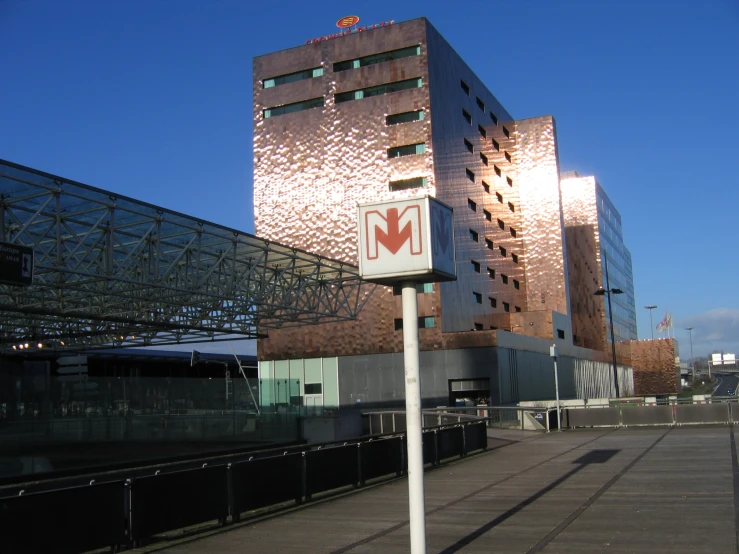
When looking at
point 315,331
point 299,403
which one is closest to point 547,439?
point 299,403

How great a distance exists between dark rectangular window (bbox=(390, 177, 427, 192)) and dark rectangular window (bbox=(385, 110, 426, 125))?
420 cm

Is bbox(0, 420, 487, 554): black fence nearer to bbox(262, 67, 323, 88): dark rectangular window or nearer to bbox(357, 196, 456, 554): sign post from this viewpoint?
bbox(357, 196, 456, 554): sign post

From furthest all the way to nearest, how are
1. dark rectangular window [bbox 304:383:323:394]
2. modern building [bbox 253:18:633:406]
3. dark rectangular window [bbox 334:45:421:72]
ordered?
dark rectangular window [bbox 304:383:323:394] < dark rectangular window [bbox 334:45:421:72] < modern building [bbox 253:18:633:406]

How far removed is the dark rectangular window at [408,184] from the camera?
54.4 meters

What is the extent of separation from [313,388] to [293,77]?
77.8 ft

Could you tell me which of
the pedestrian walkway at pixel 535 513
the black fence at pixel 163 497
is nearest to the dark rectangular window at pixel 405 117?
the pedestrian walkway at pixel 535 513

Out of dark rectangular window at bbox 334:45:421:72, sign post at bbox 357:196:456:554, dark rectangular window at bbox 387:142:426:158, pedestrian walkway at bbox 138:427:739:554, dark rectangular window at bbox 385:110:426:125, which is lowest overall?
pedestrian walkway at bbox 138:427:739:554

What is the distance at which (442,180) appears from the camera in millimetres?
55375

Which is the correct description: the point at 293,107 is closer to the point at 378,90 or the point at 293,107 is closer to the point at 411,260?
the point at 378,90

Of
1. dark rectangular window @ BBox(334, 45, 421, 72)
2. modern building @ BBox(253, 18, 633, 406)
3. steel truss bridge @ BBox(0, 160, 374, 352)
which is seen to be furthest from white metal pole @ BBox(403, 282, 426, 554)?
dark rectangular window @ BBox(334, 45, 421, 72)

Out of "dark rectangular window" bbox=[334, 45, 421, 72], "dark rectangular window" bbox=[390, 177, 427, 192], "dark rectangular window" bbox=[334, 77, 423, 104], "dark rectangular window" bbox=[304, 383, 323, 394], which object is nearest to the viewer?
"dark rectangular window" bbox=[390, 177, 427, 192]

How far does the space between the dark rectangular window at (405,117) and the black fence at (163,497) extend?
132 ft

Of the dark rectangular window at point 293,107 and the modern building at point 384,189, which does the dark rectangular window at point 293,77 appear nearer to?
the modern building at point 384,189

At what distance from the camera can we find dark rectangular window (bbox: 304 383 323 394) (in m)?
56.2
